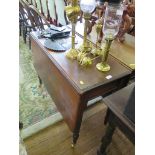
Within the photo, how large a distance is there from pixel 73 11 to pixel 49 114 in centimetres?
101

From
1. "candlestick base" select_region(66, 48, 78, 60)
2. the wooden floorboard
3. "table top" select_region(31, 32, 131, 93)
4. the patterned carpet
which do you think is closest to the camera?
"table top" select_region(31, 32, 131, 93)

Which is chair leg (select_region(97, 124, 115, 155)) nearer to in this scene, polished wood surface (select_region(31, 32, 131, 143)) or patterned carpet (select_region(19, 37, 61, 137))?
polished wood surface (select_region(31, 32, 131, 143))

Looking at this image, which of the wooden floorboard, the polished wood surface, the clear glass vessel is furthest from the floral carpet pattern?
the clear glass vessel

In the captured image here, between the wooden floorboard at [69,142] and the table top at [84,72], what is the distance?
67 cm

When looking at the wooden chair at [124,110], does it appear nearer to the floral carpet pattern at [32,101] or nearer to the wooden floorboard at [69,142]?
the wooden floorboard at [69,142]

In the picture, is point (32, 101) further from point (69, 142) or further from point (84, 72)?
point (84, 72)

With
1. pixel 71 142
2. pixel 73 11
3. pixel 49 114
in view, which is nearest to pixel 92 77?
pixel 73 11

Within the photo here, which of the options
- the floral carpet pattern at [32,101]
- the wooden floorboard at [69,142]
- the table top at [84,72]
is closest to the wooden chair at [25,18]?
the floral carpet pattern at [32,101]

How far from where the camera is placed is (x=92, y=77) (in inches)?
40.9

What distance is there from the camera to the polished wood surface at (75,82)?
100 cm

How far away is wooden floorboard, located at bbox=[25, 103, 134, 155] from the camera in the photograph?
137 cm


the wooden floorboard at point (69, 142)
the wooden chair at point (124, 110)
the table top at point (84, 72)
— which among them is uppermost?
the table top at point (84, 72)

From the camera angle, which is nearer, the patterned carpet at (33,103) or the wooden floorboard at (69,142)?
the wooden floorboard at (69,142)
